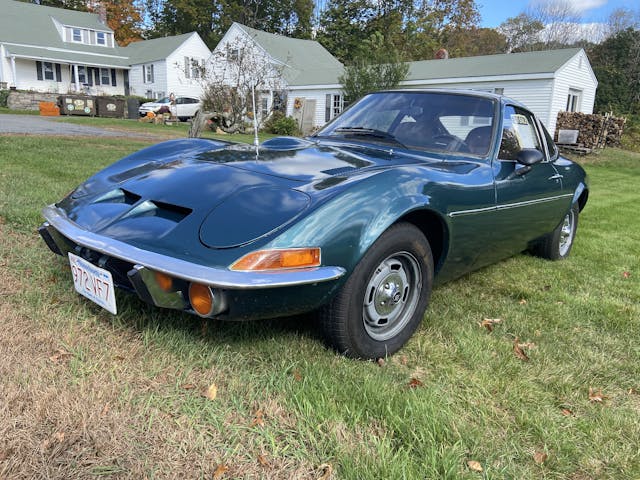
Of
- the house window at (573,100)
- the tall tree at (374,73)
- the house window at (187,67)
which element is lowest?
the house window at (573,100)

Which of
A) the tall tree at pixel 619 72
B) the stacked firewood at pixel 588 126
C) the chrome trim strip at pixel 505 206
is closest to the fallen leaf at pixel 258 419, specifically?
the chrome trim strip at pixel 505 206

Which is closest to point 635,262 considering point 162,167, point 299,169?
point 299,169

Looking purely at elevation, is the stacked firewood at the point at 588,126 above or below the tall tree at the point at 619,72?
below

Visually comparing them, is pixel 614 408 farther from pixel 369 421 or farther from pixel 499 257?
pixel 499 257

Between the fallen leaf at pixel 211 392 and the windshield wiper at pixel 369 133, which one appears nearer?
the fallen leaf at pixel 211 392

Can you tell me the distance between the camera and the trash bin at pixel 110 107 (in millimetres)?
26578

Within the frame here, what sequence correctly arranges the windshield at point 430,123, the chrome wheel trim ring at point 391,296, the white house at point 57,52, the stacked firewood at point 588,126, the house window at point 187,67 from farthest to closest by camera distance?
the house window at point 187,67 → the white house at point 57,52 → the stacked firewood at point 588,126 → the windshield at point 430,123 → the chrome wheel trim ring at point 391,296

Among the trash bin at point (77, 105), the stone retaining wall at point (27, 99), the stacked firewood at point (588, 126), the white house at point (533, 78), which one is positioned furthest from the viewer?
the stone retaining wall at point (27, 99)

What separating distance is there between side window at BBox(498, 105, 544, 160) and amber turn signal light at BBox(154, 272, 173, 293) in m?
2.36

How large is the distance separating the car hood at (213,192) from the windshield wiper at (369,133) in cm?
40

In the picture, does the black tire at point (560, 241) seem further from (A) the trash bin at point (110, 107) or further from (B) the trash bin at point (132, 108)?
(B) the trash bin at point (132, 108)

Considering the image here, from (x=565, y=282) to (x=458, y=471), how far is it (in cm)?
280

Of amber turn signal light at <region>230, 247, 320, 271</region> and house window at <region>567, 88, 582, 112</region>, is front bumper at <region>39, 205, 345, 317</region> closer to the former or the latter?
amber turn signal light at <region>230, 247, 320, 271</region>

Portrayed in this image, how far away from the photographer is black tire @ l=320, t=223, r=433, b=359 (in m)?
2.29
